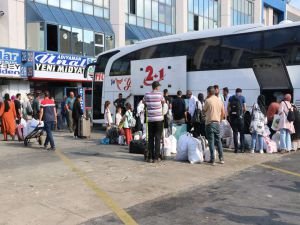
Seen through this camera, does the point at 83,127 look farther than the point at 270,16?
No

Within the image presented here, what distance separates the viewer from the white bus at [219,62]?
14.0 m

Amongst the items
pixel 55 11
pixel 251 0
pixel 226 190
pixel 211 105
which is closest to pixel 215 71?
pixel 211 105

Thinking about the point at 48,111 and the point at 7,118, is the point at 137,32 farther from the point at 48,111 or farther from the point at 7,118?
the point at 48,111

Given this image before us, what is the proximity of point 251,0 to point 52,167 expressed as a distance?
45.3m

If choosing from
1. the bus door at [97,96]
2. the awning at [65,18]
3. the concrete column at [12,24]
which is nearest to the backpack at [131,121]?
the bus door at [97,96]

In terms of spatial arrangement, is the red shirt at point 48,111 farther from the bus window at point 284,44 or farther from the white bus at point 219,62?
the bus window at point 284,44

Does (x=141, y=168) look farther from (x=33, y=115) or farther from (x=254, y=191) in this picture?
(x=33, y=115)

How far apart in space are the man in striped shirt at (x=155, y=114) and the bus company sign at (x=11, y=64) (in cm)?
1521

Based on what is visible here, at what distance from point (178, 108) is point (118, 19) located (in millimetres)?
17844

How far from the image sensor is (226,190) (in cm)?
777

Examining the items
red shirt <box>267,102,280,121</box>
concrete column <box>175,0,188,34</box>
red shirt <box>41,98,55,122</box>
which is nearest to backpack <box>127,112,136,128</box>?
red shirt <box>41,98,55,122</box>

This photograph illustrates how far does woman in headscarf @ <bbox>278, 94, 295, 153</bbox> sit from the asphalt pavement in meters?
3.77

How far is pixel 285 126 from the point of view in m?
12.5

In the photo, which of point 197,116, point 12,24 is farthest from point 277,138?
point 12,24
